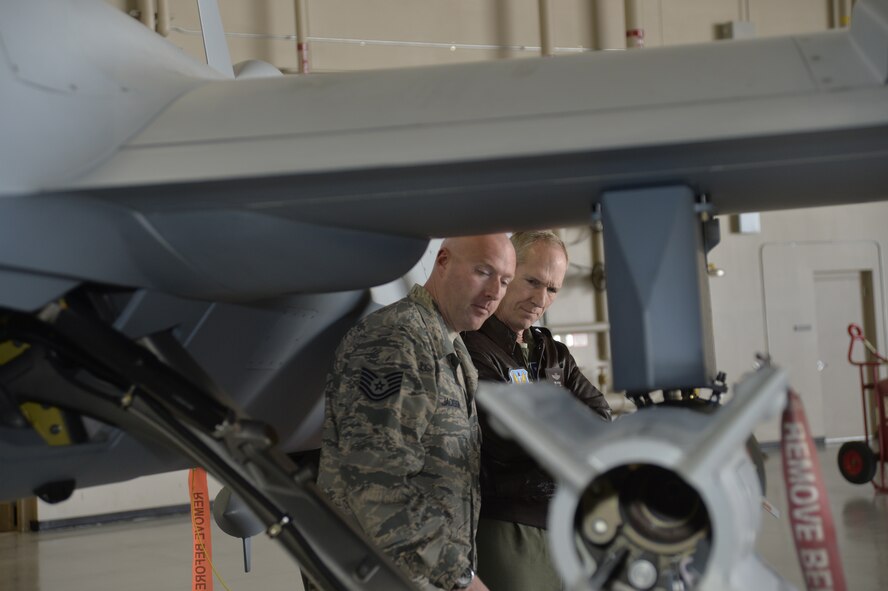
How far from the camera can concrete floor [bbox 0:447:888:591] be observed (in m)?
8.09

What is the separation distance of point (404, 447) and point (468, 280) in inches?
24.9

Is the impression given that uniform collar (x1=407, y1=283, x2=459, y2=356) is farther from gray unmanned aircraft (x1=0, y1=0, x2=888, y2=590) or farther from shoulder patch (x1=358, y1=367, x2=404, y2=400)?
gray unmanned aircraft (x1=0, y1=0, x2=888, y2=590)

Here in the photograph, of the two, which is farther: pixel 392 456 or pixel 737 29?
pixel 737 29

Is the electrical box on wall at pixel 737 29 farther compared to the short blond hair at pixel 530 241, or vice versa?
the electrical box on wall at pixel 737 29

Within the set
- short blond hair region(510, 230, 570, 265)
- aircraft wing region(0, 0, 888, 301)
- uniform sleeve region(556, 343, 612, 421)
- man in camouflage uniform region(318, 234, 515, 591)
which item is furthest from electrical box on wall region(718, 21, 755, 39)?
aircraft wing region(0, 0, 888, 301)

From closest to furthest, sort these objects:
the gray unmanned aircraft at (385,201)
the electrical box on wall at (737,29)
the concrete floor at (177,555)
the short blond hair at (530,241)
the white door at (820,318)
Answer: the gray unmanned aircraft at (385,201) < the short blond hair at (530,241) < the concrete floor at (177,555) < the electrical box on wall at (737,29) < the white door at (820,318)

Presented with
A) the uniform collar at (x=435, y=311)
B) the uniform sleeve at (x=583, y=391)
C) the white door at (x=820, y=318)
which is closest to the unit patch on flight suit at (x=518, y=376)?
the uniform sleeve at (x=583, y=391)

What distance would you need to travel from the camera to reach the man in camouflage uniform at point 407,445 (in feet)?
9.50

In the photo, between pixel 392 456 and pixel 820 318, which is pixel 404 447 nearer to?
pixel 392 456

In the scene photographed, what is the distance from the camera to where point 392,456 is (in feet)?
9.52

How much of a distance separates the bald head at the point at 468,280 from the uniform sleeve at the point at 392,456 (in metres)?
0.35

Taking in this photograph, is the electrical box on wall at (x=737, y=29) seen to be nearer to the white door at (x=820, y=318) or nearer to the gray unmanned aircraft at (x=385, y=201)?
the white door at (x=820, y=318)

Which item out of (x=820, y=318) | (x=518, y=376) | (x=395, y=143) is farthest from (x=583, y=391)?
(x=820, y=318)

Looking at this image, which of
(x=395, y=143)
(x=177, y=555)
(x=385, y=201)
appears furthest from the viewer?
(x=177, y=555)
